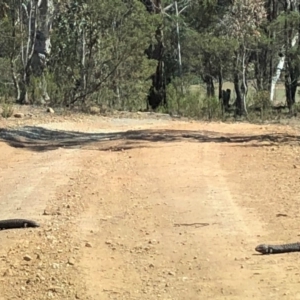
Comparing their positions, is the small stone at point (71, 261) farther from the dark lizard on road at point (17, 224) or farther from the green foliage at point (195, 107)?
the green foliage at point (195, 107)

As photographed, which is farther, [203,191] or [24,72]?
[24,72]

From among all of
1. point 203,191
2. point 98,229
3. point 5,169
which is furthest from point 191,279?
point 5,169

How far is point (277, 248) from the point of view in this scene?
21.0 feet

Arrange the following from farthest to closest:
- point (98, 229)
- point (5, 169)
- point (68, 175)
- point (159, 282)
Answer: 1. point (5, 169)
2. point (68, 175)
3. point (98, 229)
4. point (159, 282)

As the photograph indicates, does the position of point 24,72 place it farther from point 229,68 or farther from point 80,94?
point 229,68

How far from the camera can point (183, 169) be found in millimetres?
10578

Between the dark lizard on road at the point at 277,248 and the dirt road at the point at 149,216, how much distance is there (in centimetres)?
9

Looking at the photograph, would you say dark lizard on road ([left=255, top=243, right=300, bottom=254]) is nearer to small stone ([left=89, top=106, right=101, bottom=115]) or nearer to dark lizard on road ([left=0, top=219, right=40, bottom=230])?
dark lizard on road ([left=0, top=219, right=40, bottom=230])

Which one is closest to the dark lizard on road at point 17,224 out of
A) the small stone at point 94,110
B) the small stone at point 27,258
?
the small stone at point 27,258

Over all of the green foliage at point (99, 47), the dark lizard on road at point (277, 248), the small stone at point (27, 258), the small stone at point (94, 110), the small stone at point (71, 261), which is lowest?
the small stone at point (27, 258)

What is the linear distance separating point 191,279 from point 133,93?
19.2m

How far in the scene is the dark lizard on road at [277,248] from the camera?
6.37 meters

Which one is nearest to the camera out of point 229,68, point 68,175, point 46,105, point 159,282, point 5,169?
point 159,282

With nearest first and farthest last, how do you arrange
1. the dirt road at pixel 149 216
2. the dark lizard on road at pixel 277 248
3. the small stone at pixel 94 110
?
the dirt road at pixel 149 216 < the dark lizard on road at pixel 277 248 < the small stone at pixel 94 110
